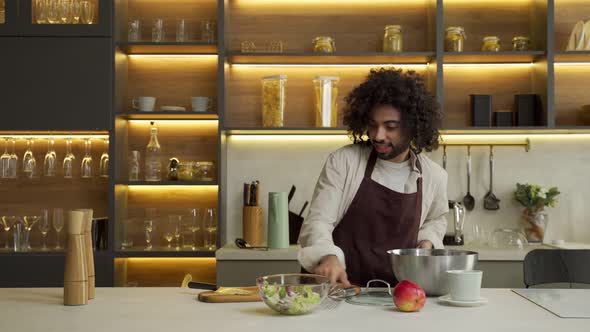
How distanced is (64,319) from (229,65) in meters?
2.76

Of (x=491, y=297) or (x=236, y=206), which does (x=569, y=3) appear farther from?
(x=491, y=297)

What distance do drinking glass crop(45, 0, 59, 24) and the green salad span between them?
9.26ft

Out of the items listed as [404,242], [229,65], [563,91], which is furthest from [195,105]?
[563,91]

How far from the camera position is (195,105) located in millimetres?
4188

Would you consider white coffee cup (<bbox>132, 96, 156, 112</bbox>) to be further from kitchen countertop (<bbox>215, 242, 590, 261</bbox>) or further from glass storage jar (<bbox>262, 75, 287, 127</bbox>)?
kitchen countertop (<bbox>215, 242, 590, 261</bbox>)

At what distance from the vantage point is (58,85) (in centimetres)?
409

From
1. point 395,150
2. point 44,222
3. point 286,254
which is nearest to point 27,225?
point 44,222

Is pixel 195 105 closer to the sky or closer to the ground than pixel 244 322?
closer to the sky

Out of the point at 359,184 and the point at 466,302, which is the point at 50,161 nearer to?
the point at 359,184

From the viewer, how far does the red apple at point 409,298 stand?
188cm

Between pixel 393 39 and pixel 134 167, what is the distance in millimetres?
1678

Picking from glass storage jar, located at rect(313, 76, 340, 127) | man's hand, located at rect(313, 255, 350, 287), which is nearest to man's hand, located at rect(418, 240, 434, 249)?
Result: man's hand, located at rect(313, 255, 350, 287)

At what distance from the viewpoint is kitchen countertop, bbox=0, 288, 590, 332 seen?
1.73m

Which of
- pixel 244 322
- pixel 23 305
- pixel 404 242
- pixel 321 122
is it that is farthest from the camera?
pixel 321 122
